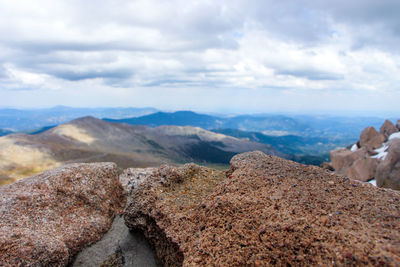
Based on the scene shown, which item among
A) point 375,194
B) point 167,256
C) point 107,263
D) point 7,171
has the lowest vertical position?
point 7,171

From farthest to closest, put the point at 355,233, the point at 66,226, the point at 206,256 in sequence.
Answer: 1. the point at 66,226
2. the point at 206,256
3. the point at 355,233

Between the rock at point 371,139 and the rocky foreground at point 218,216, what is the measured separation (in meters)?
55.0

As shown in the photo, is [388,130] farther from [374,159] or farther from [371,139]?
[374,159]

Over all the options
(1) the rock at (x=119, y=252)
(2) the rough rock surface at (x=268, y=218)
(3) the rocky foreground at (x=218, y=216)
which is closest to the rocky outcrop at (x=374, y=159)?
(2) the rough rock surface at (x=268, y=218)

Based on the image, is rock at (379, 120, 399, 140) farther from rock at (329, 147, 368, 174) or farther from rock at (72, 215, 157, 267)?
rock at (72, 215, 157, 267)

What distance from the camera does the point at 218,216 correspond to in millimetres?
9859

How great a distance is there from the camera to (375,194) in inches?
395

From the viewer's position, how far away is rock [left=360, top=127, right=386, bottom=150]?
186ft

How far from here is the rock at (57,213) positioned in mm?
10250

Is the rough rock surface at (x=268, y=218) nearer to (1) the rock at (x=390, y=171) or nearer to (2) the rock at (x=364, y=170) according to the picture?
(1) the rock at (x=390, y=171)

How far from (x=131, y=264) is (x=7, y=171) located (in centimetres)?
14707

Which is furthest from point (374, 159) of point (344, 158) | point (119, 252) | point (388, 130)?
point (119, 252)

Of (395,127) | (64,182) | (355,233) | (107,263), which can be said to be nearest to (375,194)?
(355,233)

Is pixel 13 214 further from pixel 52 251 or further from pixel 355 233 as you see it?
pixel 355 233
